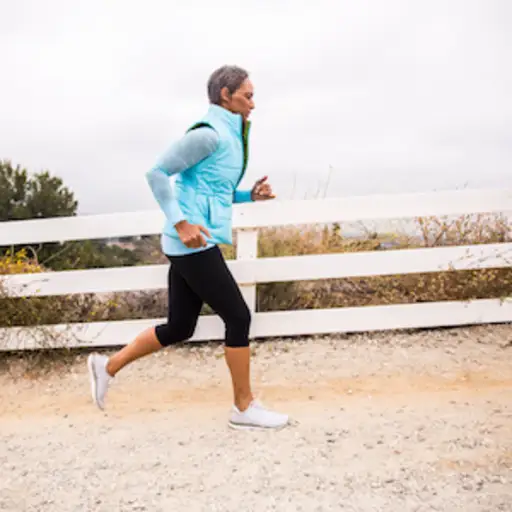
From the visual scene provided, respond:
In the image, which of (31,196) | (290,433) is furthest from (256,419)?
(31,196)

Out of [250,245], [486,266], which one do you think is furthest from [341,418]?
[486,266]

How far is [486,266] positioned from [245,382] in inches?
108

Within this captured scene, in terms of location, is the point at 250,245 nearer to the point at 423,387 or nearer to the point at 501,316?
the point at 423,387

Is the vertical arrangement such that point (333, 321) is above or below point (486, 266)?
below

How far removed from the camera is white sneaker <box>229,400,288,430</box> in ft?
12.3

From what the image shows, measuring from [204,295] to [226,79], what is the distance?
1.11 m

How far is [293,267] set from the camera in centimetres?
531

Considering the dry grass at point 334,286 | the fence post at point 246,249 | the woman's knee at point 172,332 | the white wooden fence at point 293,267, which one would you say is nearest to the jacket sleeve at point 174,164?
the woman's knee at point 172,332

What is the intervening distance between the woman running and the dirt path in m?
0.59

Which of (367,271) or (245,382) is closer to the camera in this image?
(245,382)

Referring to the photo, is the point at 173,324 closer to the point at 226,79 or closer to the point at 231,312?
the point at 231,312

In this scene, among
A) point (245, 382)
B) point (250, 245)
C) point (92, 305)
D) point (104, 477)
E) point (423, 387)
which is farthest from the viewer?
point (92, 305)

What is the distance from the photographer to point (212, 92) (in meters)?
3.42

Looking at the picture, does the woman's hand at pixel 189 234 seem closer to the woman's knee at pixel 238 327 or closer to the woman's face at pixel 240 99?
the woman's knee at pixel 238 327
